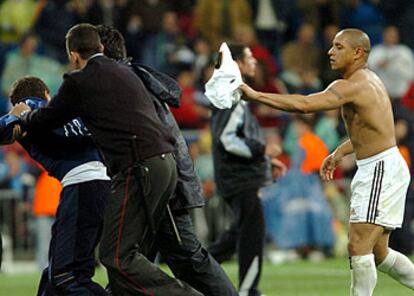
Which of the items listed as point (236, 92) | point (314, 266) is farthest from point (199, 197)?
point (314, 266)

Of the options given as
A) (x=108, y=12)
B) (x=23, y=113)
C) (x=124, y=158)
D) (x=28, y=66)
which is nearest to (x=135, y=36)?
(x=108, y=12)

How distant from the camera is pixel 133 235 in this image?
8.91 m

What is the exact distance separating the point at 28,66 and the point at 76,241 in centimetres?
1197

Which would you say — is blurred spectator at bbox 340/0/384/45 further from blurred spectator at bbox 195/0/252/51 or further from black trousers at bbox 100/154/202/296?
black trousers at bbox 100/154/202/296

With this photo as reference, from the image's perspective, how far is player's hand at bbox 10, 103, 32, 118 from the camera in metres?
9.27

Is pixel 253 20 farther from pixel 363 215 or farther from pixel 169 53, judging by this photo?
pixel 363 215

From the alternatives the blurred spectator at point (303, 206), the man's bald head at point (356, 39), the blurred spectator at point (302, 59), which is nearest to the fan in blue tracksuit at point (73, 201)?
the man's bald head at point (356, 39)

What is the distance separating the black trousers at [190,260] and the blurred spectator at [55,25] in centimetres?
1283

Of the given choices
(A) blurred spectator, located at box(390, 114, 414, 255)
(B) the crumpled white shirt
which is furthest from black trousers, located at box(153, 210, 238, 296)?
(A) blurred spectator, located at box(390, 114, 414, 255)

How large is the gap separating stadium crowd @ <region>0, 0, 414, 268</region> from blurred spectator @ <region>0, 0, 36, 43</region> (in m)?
0.02

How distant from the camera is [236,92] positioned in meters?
9.25

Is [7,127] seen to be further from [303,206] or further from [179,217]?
[303,206]

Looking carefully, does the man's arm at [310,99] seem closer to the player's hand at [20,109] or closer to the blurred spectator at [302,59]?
the player's hand at [20,109]

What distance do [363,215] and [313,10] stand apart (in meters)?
13.8
